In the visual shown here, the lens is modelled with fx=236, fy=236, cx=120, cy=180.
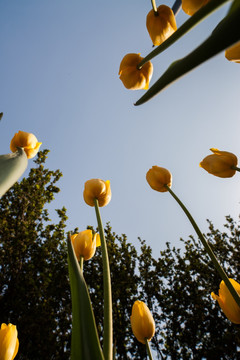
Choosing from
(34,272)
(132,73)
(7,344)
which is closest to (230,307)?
(7,344)

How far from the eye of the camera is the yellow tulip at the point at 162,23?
526 mm

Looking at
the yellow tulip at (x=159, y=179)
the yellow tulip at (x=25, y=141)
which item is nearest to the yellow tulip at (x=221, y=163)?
the yellow tulip at (x=159, y=179)

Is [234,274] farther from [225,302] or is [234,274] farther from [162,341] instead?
[225,302]

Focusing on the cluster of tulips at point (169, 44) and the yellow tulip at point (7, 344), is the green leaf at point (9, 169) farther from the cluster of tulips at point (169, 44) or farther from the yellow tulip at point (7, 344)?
the yellow tulip at point (7, 344)

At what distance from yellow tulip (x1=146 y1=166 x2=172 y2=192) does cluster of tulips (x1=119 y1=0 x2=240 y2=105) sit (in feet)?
1.09

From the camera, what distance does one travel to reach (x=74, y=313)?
0.30 m

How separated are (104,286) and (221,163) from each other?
0.59 m

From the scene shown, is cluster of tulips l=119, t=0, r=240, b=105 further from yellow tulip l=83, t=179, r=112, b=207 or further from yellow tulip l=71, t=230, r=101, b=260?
yellow tulip l=71, t=230, r=101, b=260

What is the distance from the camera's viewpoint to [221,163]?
0.79 m

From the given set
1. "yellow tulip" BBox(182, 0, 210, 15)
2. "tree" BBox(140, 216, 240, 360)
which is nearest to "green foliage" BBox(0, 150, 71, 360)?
"tree" BBox(140, 216, 240, 360)

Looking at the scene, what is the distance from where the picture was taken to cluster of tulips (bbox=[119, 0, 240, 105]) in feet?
0.63

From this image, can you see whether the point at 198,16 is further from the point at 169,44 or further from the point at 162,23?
the point at 162,23

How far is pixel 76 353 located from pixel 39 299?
5.44 meters

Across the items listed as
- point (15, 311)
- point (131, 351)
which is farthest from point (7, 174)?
point (131, 351)
